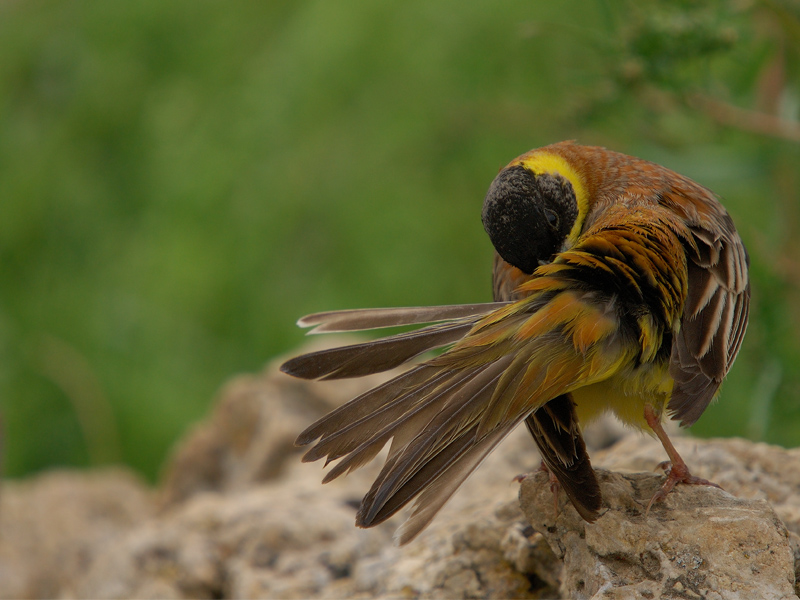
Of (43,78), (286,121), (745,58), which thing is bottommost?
(745,58)

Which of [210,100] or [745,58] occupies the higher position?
[210,100]

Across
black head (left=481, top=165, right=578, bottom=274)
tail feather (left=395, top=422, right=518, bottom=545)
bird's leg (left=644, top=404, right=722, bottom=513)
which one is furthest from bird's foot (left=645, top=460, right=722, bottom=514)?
black head (left=481, top=165, right=578, bottom=274)

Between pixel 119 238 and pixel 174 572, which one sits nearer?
pixel 174 572

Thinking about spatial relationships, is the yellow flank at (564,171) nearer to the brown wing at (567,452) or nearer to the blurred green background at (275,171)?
the brown wing at (567,452)

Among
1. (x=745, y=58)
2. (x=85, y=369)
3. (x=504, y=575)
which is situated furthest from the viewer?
(x=85, y=369)

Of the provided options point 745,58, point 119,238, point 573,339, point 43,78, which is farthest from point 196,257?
point 573,339

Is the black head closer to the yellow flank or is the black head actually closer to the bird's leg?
the yellow flank

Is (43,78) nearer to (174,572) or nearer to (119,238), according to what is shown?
(119,238)
